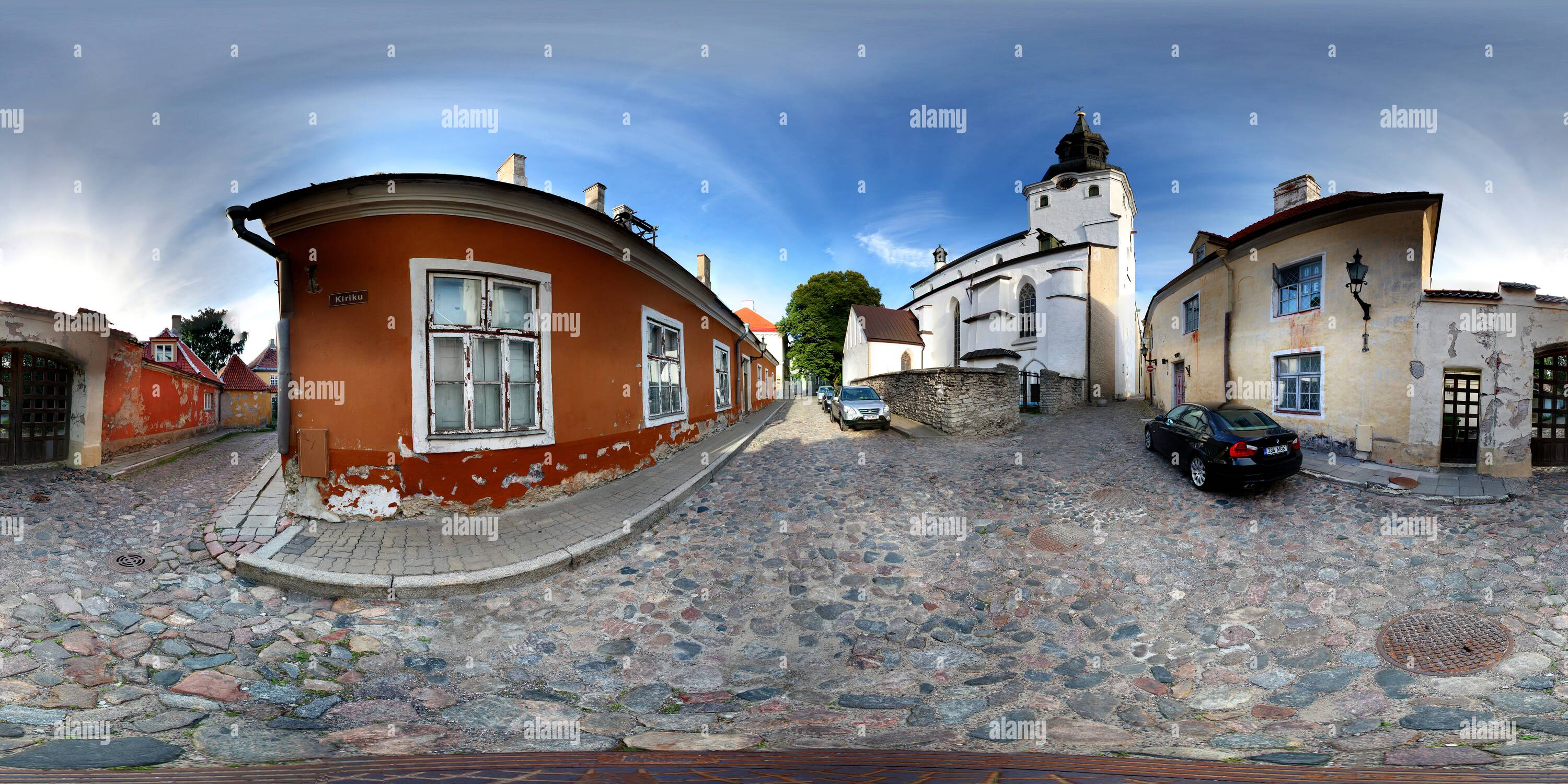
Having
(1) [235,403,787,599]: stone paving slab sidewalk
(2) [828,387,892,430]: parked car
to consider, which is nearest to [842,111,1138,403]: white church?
(2) [828,387,892,430]: parked car

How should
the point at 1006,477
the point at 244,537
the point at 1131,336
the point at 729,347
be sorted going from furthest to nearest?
the point at 1131,336 < the point at 729,347 < the point at 1006,477 < the point at 244,537

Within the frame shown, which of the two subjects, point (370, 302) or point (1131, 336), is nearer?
point (370, 302)

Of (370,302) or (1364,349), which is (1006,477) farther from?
(370,302)

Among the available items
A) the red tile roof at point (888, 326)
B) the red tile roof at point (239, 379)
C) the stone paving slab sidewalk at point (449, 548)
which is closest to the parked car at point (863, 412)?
the stone paving slab sidewalk at point (449, 548)

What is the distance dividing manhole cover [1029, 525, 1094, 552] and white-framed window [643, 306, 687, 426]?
6.22m

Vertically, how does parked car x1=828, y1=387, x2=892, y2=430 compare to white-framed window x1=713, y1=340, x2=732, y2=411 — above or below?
below

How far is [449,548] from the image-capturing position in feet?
17.0

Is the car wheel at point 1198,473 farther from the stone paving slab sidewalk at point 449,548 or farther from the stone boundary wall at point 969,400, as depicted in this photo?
the stone paving slab sidewalk at point 449,548

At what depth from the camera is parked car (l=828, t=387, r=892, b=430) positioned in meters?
14.5

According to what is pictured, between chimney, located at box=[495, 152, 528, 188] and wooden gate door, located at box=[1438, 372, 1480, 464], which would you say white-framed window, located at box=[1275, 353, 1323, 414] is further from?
chimney, located at box=[495, 152, 528, 188]

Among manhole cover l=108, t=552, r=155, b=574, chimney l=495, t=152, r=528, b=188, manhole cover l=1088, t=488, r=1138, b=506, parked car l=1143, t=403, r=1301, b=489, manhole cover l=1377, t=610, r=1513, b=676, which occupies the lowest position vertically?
manhole cover l=1377, t=610, r=1513, b=676

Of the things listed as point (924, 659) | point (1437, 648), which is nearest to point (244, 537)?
point (924, 659)

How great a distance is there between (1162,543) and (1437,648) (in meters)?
2.11

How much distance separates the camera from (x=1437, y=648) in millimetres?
3947
